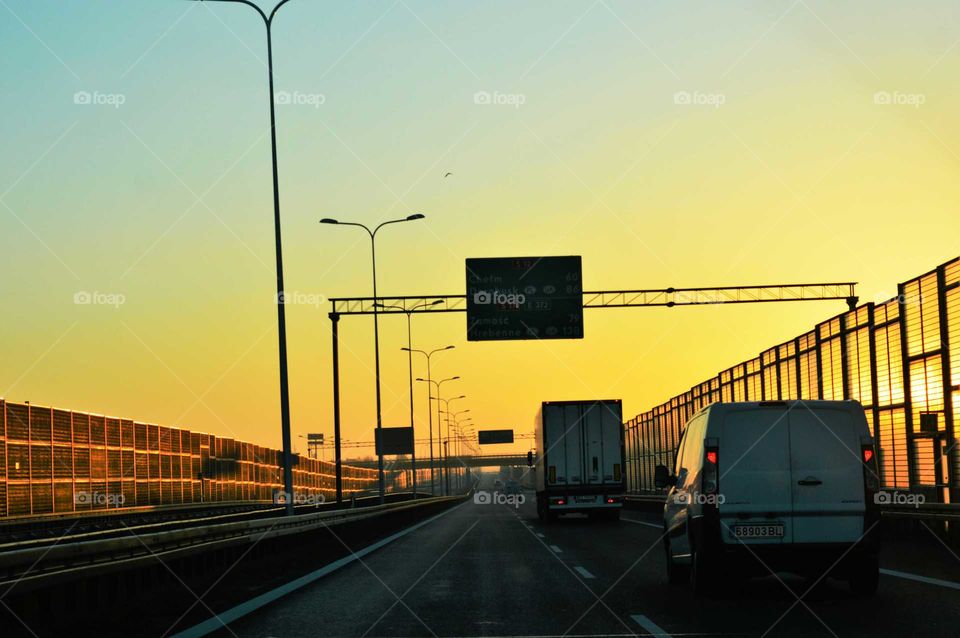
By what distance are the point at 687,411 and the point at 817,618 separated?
63518mm

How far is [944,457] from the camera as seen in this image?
3139 cm

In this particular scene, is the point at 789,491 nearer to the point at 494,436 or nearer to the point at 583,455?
the point at 583,455

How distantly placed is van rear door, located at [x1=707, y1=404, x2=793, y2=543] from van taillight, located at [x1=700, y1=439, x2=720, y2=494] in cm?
5

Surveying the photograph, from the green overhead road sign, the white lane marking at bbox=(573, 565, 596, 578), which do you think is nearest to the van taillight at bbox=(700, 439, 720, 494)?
the white lane marking at bbox=(573, 565, 596, 578)

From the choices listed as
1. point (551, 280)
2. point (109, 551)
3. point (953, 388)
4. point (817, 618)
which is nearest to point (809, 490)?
point (817, 618)

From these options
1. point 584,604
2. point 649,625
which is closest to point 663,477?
point 584,604

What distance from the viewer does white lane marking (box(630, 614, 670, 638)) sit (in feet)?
36.0

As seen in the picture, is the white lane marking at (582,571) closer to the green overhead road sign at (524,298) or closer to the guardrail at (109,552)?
Result: the guardrail at (109,552)

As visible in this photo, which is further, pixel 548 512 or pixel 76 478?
pixel 76 478

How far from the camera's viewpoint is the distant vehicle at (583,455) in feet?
125

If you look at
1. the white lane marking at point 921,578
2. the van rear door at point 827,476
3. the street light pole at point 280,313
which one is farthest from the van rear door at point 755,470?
the street light pole at point 280,313

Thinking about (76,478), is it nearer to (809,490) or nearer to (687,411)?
(687,411)

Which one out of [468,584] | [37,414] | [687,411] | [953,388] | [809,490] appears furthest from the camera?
[687,411]

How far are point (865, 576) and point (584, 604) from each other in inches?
122
